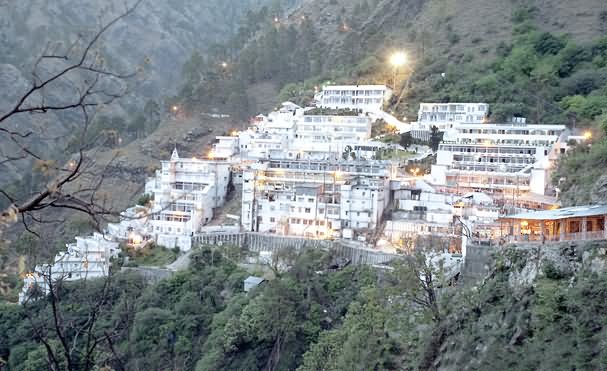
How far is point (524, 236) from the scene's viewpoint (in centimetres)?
1584

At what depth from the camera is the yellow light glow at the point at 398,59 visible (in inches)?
1709

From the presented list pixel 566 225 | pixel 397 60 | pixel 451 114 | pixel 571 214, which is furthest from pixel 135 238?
pixel 397 60

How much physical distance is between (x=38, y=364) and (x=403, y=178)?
16.1 meters

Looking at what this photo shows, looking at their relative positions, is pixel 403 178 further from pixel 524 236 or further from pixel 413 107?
pixel 524 236

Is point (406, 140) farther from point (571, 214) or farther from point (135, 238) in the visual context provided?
point (571, 214)

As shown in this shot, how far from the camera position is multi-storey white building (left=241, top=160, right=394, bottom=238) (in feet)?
91.2

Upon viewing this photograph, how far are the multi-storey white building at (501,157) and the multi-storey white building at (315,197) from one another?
9.43 feet

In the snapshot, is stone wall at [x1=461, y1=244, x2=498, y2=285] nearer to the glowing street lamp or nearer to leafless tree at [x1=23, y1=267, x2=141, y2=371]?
leafless tree at [x1=23, y1=267, x2=141, y2=371]

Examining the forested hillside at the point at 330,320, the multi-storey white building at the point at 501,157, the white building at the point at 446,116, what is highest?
the white building at the point at 446,116

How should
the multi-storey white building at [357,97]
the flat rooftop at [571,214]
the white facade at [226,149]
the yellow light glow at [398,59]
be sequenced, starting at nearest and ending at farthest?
the flat rooftop at [571,214] → the white facade at [226,149] → the multi-storey white building at [357,97] → the yellow light glow at [398,59]

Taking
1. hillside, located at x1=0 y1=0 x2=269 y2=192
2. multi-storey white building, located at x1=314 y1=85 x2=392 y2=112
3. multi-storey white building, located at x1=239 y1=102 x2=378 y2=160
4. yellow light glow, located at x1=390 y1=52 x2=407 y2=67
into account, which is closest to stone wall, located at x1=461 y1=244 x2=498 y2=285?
multi-storey white building, located at x1=239 y1=102 x2=378 y2=160

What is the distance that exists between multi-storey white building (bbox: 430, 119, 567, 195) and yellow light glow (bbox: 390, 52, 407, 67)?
43.7ft

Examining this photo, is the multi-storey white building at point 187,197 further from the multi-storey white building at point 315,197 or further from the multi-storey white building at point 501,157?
the multi-storey white building at point 501,157

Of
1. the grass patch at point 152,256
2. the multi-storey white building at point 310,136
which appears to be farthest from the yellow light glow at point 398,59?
the grass patch at point 152,256
